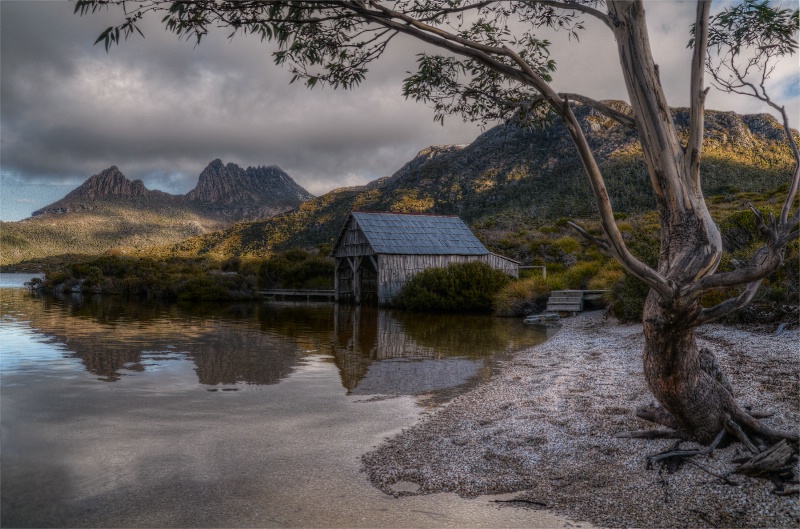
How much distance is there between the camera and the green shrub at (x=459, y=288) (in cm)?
2322

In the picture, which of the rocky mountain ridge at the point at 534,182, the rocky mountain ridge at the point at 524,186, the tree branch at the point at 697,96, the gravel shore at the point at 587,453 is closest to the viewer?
the gravel shore at the point at 587,453

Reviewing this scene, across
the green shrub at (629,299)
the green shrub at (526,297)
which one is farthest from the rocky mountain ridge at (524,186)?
the green shrub at (629,299)

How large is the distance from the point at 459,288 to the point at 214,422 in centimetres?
1809

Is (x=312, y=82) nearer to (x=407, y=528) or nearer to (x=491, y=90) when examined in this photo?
(x=491, y=90)

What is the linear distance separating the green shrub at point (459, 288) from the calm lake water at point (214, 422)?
9248 mm

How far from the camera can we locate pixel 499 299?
70.7ft

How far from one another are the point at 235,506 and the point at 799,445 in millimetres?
4132

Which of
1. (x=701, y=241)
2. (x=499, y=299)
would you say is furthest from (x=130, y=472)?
(x=499, y=299)

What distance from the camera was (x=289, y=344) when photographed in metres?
13.0

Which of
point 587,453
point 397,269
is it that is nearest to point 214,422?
point 587,453

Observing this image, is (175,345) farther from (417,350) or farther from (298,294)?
(298,294)

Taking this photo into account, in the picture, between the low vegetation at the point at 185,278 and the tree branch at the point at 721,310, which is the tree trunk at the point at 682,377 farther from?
the low vegetation at the point at 185,278

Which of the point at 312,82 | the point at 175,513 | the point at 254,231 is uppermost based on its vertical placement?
the point at 254,231

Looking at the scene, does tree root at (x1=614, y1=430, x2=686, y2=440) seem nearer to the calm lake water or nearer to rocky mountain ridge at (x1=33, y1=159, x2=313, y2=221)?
the calm lake water
